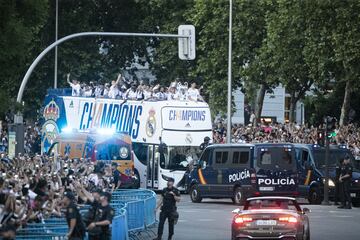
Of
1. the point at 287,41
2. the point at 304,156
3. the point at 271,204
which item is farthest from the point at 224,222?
the point at 287,41

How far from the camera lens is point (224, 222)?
129ft

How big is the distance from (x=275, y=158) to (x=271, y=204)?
17.9 metres

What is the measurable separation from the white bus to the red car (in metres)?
23.2

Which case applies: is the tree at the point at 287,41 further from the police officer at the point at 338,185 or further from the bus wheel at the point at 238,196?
the bus wheel at the point at 238,196

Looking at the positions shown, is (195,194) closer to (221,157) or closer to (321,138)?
(221,157)

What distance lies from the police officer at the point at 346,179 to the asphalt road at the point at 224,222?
44 centimetres

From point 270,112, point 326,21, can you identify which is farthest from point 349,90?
point 270,112

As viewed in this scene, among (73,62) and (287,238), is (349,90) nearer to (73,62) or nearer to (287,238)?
(73,62)

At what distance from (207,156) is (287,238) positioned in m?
20.5

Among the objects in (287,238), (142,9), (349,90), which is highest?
(142,9)

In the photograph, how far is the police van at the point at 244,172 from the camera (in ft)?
157

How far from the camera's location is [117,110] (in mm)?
56531

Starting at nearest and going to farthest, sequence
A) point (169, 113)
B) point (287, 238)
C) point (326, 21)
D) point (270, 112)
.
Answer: point (287, 238), point (169, 113), point (326, 21), point (270, 112)

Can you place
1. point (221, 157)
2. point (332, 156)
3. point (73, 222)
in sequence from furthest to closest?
point (332, 156) < point (221, 157) < point (73, 222)
